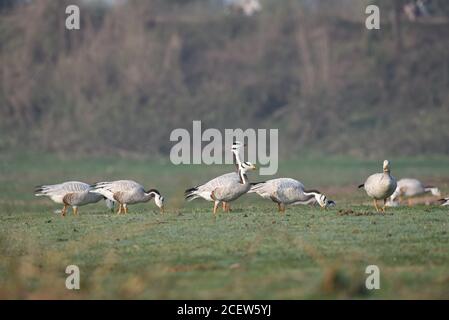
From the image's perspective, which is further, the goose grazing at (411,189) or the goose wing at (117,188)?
the goose grazing at (411,189)

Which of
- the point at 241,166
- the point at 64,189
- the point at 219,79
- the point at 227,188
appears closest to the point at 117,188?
the point at 64,189

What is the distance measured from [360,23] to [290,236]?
122 feet

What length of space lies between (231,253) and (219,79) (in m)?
35.5

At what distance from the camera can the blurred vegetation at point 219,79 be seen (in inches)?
1688

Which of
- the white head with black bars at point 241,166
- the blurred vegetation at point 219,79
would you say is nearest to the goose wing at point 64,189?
the white head with black bars at point 241,166

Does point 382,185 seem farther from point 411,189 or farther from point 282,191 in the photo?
point 411,189

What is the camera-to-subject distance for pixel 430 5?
50.6 m

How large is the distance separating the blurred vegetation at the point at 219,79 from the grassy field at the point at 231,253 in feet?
78.3

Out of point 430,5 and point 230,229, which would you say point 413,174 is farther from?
point 430,5

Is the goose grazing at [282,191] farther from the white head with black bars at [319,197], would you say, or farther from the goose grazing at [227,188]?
the goose grazing at [227,188]

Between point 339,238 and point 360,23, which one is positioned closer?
point 339,238

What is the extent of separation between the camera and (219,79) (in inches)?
1917
